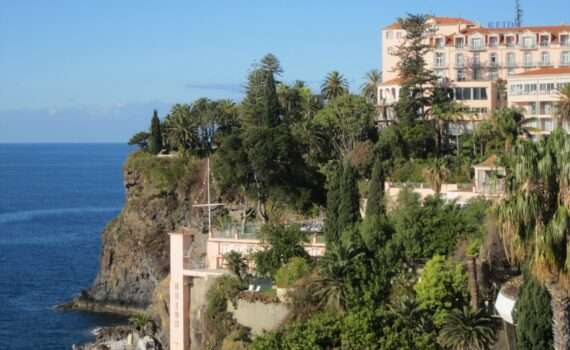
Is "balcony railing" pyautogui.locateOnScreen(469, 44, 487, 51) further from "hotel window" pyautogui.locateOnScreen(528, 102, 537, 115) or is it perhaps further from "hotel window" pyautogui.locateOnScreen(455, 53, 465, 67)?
"hotel window" pyautogui.locateOnScreen(528, 102, 537, 115)

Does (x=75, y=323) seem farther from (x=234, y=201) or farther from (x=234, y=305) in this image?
(x=234, y=305)

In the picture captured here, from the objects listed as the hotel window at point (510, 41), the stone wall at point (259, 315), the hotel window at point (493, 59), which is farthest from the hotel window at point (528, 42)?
the stone wall at point (259, 315)

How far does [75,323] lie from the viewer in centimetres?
8325

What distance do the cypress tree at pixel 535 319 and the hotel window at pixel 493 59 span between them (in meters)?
57.9

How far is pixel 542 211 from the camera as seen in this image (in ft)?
97.7

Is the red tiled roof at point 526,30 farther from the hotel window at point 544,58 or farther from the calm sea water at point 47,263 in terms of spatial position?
the calm sea water at point 47,263

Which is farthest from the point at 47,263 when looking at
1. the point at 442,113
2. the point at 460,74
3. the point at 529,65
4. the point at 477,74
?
the point at 529,65

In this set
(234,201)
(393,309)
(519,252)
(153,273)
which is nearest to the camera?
(519,252)

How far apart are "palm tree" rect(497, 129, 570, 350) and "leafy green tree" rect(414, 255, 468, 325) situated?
18.1 metres

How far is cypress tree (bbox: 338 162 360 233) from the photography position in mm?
58888

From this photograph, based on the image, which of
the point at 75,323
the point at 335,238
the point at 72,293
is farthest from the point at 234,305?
the point at 72,293

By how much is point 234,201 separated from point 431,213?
29.1 metres

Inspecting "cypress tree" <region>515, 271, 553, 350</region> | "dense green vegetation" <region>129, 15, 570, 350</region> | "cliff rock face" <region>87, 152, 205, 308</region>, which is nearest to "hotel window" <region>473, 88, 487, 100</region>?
"dense green vegetation" <region>129, 15, 570, 350</region>

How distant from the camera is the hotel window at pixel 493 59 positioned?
307 ft
